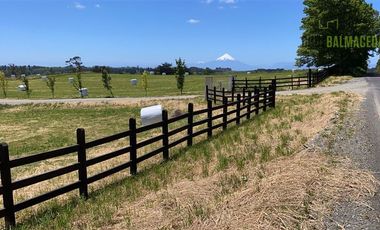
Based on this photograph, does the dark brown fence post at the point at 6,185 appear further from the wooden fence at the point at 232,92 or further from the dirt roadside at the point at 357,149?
the wooden fence at the point at 232,92

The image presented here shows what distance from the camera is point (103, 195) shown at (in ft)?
25.5

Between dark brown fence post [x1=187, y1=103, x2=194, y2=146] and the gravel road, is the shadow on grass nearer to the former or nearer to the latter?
dark brown fence post [x1=187, y1=103, x2=194, y2=146]

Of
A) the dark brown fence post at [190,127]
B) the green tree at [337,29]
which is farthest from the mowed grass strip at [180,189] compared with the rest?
the green tree at [337,29]

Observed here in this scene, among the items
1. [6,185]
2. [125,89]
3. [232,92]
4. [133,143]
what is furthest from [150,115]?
[125,89]

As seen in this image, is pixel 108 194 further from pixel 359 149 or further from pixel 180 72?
pixel 180 72

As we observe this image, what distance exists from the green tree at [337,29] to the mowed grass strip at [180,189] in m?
42.2

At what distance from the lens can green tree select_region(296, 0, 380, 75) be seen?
50.9 metres

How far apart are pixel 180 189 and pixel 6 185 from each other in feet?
9.02

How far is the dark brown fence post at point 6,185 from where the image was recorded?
6.30 metres

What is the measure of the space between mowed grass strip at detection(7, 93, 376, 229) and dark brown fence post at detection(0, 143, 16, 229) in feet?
0.70

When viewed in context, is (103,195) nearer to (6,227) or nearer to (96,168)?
(6,227)

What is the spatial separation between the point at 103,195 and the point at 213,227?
3.21 meters

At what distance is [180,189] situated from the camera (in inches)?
285

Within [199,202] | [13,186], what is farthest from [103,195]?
[199,202]
